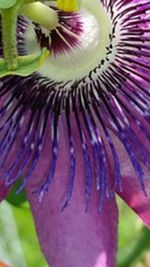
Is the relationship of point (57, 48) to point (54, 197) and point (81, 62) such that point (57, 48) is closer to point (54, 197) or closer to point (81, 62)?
point (81, 62)

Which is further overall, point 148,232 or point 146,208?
point 148,232

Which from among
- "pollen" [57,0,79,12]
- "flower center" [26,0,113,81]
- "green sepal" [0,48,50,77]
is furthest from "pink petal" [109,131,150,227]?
"green sepal" [0,48,50,77]

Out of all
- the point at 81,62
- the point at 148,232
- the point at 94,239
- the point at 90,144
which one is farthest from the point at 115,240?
the point at 148,232

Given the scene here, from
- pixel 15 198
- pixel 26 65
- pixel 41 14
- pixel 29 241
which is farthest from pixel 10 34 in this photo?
pixel 29 241

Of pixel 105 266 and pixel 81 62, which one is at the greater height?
pixel 81 62

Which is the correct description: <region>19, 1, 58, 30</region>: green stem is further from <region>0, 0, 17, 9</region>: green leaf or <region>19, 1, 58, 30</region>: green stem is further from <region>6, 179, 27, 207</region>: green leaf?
<region>6, 179, 27, 207</region>: green leaf

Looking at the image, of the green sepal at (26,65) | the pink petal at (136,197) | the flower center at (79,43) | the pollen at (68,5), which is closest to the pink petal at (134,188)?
the pink petal at (136,197)

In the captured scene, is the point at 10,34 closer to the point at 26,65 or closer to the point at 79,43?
the point at 26,65
